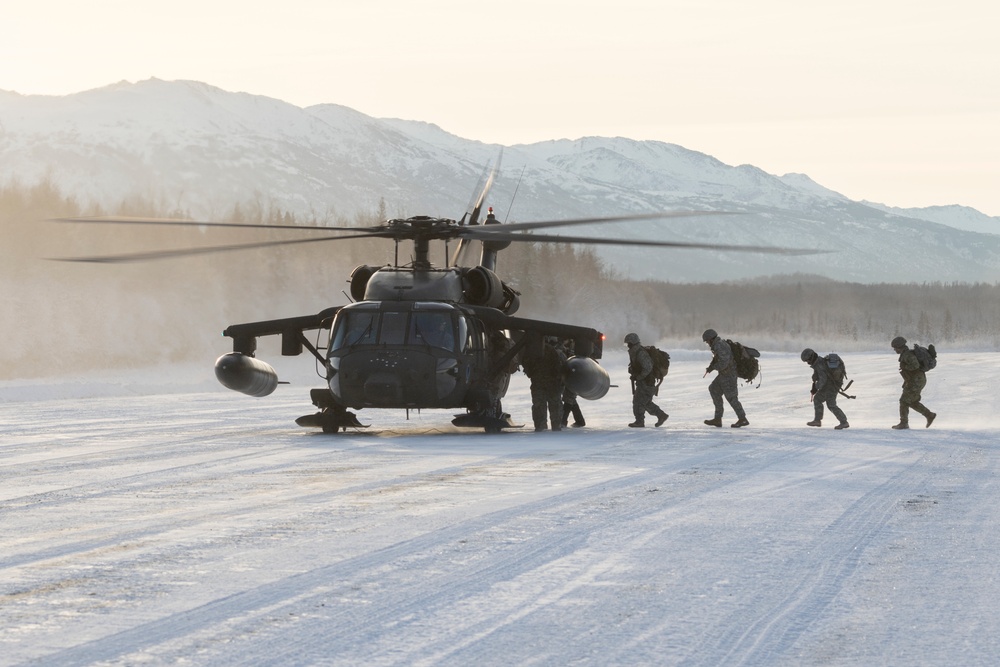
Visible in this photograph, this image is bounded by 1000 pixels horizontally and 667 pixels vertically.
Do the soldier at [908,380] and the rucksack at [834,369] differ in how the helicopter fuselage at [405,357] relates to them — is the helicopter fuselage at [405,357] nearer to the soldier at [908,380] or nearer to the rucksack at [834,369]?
the rucksack at [834,369]

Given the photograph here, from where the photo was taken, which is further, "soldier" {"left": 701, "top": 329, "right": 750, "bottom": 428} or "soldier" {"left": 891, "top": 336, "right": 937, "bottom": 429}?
"soldier" {"left": 701, "top": 329, "right": 750, "bottom": 428}

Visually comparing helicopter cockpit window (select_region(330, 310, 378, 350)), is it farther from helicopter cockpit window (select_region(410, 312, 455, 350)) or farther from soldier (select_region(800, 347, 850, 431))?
soldier (select_region(800, 347, 850, 431))

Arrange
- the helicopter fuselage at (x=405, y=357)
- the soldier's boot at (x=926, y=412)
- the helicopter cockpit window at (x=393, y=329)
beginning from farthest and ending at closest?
the soldier's boot at (x=926, y=412)
the helicopter cockpit window at (x=393, y=329)
the helicopter fuselage at (x=405, y=357)

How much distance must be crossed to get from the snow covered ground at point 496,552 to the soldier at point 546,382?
223cm

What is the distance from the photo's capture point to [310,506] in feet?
35.4

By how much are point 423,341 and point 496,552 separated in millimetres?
9664

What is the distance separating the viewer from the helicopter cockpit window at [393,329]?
1805 cm

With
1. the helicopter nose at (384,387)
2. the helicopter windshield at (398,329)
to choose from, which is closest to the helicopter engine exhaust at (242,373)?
the helicopter windshield at (398,329)

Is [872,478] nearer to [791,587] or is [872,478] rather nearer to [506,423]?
[791,587]

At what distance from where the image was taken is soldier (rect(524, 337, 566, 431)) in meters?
19.9

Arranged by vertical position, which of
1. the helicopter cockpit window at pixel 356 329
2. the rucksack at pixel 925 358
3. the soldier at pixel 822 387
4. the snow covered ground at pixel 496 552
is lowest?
the snow covered ground at pixel 496 552

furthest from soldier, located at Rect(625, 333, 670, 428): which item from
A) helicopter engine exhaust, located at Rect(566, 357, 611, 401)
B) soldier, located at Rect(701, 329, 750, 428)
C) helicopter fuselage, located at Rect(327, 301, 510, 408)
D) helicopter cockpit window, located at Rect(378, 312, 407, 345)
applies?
helicopter cockpit window, located at Rect(378, 312, 407, 345)

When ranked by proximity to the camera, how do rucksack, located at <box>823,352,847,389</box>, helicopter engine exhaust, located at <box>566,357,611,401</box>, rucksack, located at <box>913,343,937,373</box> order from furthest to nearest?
rucksack, located at <box>823,352,847,389</box> → rucksack, located at <box>913,343,937,373</box> → helicopter engine exhaust, located at <box>566,357,611,401</box>

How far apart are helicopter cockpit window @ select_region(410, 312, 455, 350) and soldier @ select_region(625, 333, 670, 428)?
3.86m
